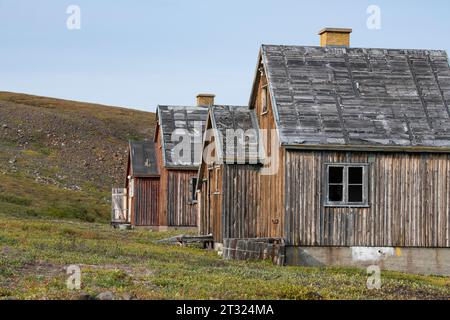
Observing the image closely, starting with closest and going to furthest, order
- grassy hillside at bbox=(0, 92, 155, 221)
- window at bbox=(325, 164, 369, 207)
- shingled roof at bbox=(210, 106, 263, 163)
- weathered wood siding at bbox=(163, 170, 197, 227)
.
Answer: window at bbox=(325, 164, 369, 207)
shingled roof at bbox=(210, 106, 263, 163)
weathered wood siding at bbox=(163, 170, 197, 227)
grassy hillside at bbox=(0, 92, 155, 221)

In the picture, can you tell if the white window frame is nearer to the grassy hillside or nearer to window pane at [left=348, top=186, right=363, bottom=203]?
window pane at [left=348, top=186, right=363, bottom=203]

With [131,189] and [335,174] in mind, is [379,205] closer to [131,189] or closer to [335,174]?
[335,174]

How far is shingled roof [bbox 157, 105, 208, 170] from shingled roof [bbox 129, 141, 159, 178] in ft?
12.7

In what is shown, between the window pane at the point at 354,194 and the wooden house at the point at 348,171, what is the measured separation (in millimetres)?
37

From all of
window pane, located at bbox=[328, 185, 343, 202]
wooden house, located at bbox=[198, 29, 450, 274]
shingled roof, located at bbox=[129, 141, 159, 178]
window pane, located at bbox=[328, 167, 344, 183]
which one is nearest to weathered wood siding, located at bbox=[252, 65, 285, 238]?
wooden house, located at bbox=[198, 29, 450, 274]

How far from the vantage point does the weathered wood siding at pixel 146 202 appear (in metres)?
51.9

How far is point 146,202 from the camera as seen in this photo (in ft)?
171

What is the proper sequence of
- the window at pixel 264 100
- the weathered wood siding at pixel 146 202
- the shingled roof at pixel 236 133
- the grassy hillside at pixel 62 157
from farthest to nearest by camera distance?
the grassy hillside at pixel 62 157, the weathered wood siding at pixel 146 202, the window at pixel 264 100, the shingled roof at pixel 236 133

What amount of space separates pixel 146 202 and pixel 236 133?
2044 centimetres

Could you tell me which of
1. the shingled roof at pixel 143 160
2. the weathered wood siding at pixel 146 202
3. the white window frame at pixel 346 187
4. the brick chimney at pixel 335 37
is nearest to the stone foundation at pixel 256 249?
the white window frame at pixel 346 187

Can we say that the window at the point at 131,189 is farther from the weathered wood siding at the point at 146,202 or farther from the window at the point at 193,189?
the window at the point at 193,189

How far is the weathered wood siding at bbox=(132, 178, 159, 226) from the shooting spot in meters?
51.9

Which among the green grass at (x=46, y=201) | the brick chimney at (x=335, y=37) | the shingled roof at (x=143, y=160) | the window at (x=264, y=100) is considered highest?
the brick chimney at (x=335, y=37)
